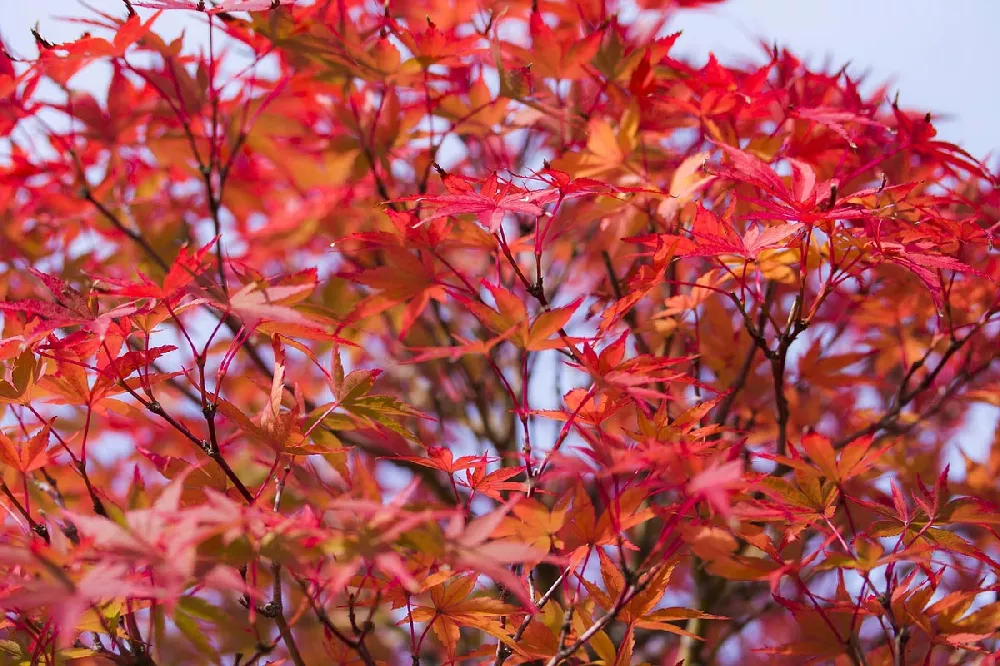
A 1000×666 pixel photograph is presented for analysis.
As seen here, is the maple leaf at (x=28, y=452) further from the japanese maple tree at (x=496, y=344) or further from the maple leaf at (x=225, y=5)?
the maple leaf at (x=225, y=5)

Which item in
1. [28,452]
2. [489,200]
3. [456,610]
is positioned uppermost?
[489,200]

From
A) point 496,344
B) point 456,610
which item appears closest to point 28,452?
point 456,610

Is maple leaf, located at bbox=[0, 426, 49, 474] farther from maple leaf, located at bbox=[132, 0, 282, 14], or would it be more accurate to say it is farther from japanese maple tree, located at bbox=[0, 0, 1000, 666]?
maple leaf, located at bbox=[132, 0, 282, 14]

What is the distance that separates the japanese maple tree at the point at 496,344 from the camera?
684mm

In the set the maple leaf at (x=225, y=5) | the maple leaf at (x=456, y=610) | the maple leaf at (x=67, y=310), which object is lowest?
the maple leaf at (x=456, y=610)

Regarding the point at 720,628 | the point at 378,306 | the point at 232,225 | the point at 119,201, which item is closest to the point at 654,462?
the point at 378,306

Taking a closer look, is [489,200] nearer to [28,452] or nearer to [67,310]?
[67,310]

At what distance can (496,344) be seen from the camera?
1.25m

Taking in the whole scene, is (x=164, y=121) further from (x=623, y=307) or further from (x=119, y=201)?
(x=623, y=307)

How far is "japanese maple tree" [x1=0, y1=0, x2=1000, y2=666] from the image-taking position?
68 centimetres

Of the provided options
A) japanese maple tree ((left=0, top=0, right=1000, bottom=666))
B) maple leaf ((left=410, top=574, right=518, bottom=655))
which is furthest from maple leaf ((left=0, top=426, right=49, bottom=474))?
maple leaf ((left=410, top=574, right=518, bottom=655))

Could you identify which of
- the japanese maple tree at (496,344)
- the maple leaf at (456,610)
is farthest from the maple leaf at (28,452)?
the maple leaf at (456,610)

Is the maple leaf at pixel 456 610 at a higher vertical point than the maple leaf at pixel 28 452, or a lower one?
lower

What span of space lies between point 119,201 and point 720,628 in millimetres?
1360
